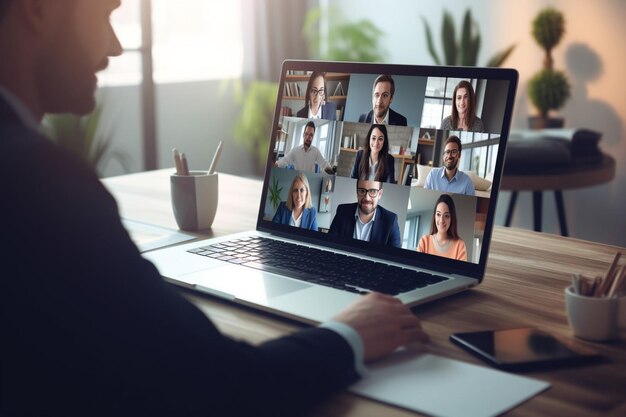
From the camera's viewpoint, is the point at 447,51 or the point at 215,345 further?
the point at 447,51

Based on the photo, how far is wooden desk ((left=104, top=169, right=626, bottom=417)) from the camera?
2.45 ft

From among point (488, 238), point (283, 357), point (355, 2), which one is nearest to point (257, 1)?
point (355, 2)

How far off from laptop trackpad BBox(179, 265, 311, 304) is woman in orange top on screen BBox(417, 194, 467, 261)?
207mm

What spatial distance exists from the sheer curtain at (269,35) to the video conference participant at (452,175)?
349cm

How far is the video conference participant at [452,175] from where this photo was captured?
112cm

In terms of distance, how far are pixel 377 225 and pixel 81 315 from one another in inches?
26.5

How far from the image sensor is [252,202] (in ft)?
5.57

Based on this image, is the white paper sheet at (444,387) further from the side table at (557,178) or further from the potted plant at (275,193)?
the side table at (557,178)

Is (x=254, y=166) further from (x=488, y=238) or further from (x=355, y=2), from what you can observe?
(x=488, y=238)

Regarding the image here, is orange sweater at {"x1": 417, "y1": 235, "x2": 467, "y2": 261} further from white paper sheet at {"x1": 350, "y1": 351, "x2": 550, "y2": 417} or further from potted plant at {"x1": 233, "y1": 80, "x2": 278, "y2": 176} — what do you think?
potted plant at {"x1": 233, "y1": 80, "x2": 278, "y2": 176}

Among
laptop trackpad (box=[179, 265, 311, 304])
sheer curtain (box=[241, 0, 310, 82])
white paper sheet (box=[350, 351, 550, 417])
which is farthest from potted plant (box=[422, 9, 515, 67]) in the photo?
white paper sheet (box=[350, 351, 550, 417])

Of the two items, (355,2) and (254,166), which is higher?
(355,2)

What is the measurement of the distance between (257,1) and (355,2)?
656 millimetres

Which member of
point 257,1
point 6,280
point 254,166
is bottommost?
point 254,166
